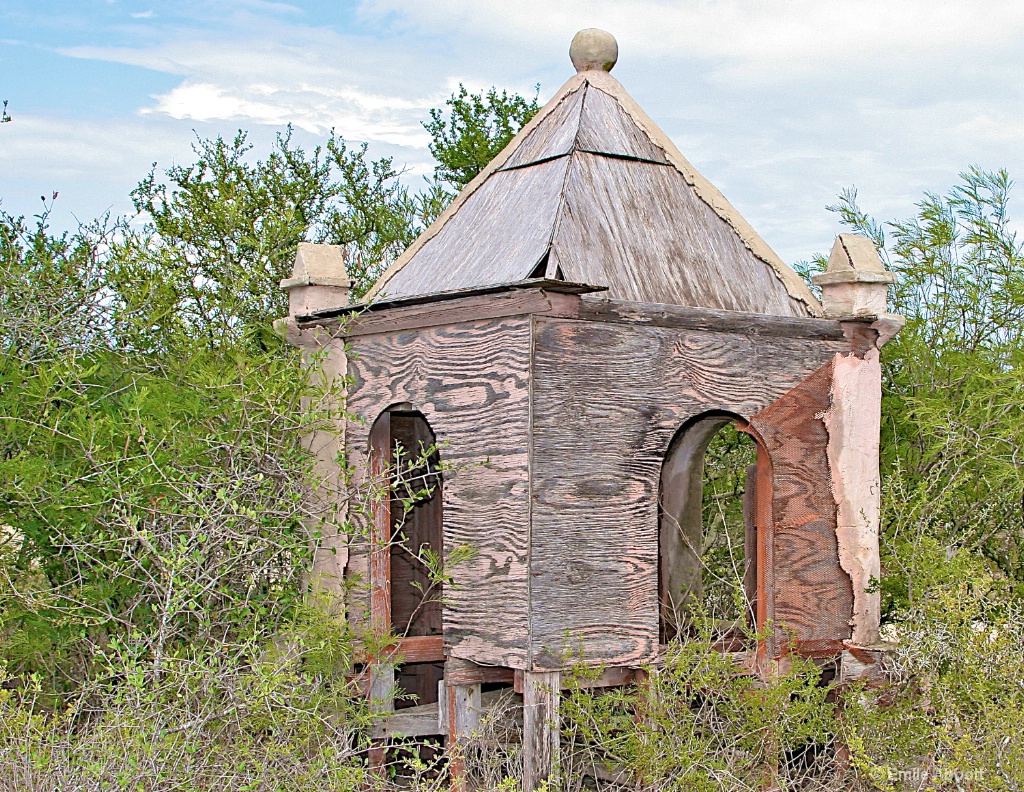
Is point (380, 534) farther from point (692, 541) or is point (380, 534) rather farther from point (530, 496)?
point (692, 541)

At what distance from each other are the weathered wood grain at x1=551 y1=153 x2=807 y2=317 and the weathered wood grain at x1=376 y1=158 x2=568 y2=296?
142mm

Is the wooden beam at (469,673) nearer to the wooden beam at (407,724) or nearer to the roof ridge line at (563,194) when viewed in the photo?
the wooden beam at (407,724)

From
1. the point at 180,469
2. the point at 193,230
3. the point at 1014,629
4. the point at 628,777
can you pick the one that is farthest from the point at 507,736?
the point at 193,230

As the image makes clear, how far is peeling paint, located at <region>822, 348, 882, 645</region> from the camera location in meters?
7.17

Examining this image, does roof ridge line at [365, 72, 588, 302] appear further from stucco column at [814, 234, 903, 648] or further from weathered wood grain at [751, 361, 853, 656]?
weathered wood grain at [751, 361, 853, 656]

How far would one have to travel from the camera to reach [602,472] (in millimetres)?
6320

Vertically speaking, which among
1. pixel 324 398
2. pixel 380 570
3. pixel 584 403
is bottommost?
pixel 380 570

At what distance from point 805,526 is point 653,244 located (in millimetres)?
1814

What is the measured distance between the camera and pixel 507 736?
6.84 metres

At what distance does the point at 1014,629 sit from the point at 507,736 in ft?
9.08

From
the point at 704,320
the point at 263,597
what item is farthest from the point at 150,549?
the point at 704,320

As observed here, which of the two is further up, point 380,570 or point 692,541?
point 692,541

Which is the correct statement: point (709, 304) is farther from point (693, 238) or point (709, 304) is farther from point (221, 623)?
point (221, 623)

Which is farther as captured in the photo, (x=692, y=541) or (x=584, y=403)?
(x=692, y=541)
